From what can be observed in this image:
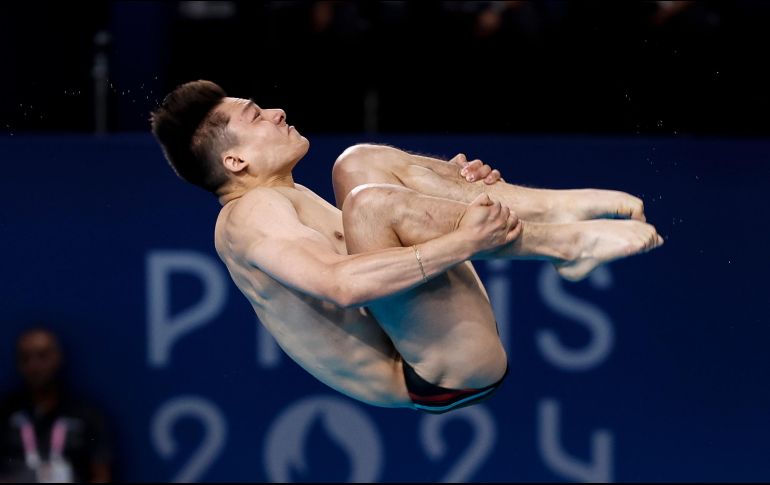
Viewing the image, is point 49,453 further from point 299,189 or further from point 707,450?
point 707,450

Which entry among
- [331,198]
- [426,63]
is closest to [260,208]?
[331,198]

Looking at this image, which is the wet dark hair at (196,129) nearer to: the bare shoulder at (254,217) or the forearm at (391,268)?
the bare shoulder at (254,217)

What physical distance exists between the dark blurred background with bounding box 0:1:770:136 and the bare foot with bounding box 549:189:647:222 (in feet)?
5.90

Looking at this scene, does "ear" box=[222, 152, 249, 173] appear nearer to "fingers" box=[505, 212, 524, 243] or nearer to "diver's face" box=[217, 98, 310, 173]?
"diver's face" box=[217, 98, 310, 173]

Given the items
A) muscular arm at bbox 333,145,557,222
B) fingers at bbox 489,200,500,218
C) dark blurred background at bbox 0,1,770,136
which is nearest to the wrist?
fingers at bbox 489,200,500,218

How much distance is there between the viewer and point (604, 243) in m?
4.02

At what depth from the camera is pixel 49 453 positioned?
6.25 m

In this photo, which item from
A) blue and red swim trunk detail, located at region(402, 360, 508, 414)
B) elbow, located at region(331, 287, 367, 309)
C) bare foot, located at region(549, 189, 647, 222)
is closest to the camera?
elbow, located at region(331, 287, 367, 309)

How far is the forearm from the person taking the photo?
3635 mm

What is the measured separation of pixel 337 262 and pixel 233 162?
0.70 m

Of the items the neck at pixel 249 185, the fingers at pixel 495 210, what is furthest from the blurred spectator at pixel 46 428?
the fingers at pixel 495 210

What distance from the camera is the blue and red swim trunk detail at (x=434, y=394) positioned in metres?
4.12

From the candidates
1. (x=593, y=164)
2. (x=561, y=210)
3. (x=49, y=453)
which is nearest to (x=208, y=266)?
(x=49, y=453)

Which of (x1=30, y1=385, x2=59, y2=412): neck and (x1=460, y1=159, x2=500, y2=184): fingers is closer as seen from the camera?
(x1=460, y1=159, x2=500, y2=184): fingers
